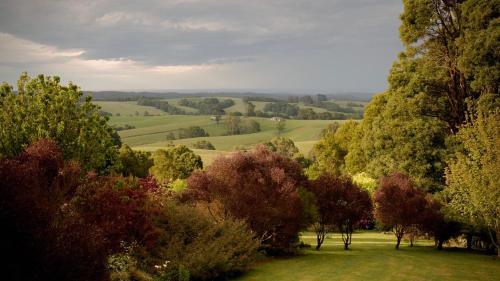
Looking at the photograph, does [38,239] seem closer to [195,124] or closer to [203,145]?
[203,145]

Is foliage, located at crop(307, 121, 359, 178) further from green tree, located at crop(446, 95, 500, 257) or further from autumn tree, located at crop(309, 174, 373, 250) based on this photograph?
green tree, located at crop(446, 95, 500, 257)

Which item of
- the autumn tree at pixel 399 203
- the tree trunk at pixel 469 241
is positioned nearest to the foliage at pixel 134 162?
the autumn tree at pixel 399 203

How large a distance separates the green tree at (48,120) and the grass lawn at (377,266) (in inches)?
465

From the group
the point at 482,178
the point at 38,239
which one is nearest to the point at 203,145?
the point at 482,178

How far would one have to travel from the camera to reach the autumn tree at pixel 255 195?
19.8 m

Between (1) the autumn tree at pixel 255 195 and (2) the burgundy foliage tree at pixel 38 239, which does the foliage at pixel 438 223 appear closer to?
(1) the autumn tree at pixel 255 195

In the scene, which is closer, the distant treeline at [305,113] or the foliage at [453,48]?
the foliage at [453,48]

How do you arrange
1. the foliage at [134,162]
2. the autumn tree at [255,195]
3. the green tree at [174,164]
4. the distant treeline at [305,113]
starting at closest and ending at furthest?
the autumn tree at [255,195], the foliage at [134,162], the green tree at [174,164], the distant treeline at [305,113]

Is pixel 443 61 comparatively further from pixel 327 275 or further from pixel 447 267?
pixel 327 275

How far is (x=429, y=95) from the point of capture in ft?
92.8

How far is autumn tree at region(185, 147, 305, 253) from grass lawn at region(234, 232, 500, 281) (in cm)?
141

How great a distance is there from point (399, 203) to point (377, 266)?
227 inches

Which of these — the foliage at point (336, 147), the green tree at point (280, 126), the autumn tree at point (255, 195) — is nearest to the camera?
the autumn tree at point (255, 195)

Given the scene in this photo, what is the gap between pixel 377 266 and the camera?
17984 millimetres
